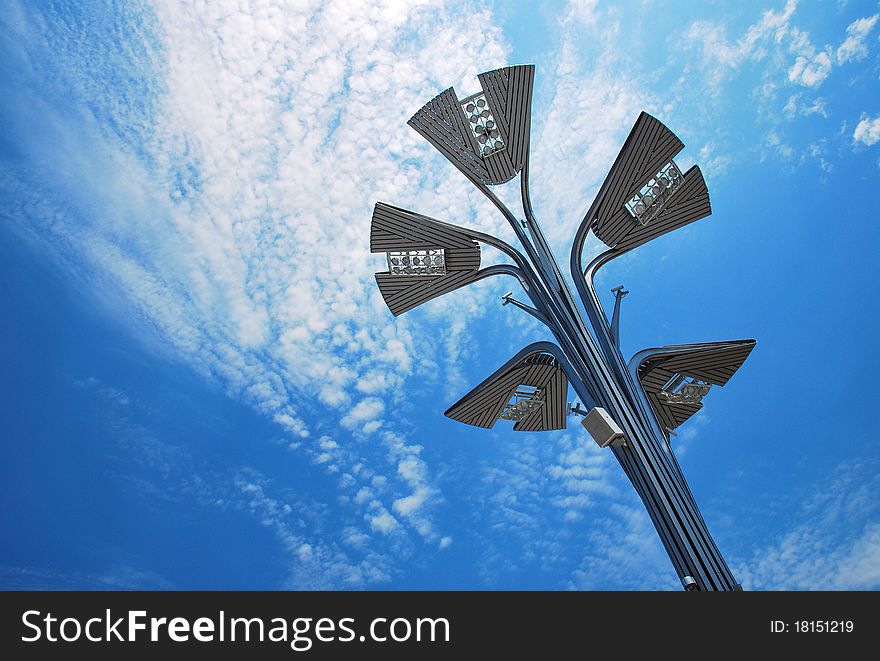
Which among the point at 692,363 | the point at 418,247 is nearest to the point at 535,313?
the point at 418,247

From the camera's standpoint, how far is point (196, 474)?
17.6 m

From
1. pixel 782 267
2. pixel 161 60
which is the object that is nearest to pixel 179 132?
pixel 161 60

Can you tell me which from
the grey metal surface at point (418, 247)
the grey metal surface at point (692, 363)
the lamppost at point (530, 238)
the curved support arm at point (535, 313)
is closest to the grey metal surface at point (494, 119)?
the lamppost at point (530, 238)

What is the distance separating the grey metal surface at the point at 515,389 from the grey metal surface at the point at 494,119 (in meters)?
2.22

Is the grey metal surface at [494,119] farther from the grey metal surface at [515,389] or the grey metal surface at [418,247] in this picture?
the grey metal surface at [515,389]

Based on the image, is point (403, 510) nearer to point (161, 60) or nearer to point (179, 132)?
point (179, 132)

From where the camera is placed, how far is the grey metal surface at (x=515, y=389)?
760cm

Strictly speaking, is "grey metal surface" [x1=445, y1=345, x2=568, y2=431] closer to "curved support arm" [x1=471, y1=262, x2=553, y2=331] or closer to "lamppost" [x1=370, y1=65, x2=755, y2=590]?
"lamppost" [x1=370, y1=65, x2=755, y2=590]

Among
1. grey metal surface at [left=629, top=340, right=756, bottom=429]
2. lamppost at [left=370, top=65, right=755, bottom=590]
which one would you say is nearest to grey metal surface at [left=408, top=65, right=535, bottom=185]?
lamppost at [left=370, top=65, right=755, bottom=590]

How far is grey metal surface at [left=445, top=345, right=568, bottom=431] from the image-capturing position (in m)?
7.60

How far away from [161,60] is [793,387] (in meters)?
16.8

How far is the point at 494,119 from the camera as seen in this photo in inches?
300

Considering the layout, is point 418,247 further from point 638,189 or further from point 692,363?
point 692,363
